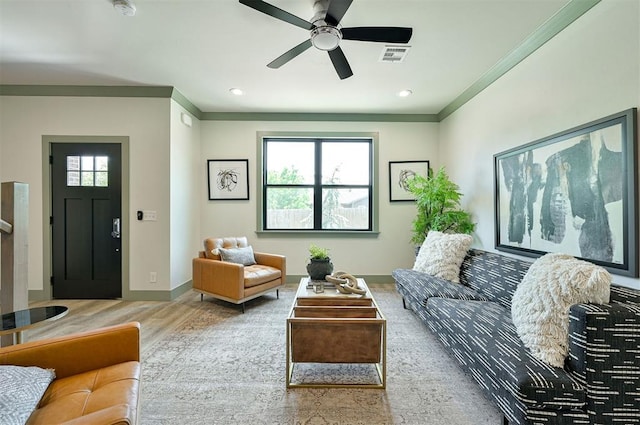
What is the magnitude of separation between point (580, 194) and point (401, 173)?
272 cm

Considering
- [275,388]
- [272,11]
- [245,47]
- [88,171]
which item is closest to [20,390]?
[275,388]

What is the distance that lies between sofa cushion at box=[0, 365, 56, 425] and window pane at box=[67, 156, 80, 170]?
351 centimetres

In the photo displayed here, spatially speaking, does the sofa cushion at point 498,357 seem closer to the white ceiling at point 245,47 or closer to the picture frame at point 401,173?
the white ceiling at point 245,47

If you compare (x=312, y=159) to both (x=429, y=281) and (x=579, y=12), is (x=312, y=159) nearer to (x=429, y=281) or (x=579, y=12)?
(x=429, y=281)

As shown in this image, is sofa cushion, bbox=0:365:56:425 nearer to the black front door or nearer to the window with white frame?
the black front door

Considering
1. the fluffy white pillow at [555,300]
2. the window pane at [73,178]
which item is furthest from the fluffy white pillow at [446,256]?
the window pane at [73,178]

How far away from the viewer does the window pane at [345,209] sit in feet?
16.1

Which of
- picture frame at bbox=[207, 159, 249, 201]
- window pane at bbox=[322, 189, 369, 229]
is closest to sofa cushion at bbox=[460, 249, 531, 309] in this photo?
window pane at bbox=[322, 189, 369, 229]

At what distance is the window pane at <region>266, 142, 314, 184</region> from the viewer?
4.89 meters

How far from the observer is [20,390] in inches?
42.2

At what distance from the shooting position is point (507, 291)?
241cm

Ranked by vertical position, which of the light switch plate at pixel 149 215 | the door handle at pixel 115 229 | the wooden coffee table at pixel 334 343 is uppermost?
the light switch plate at pixel 149 215

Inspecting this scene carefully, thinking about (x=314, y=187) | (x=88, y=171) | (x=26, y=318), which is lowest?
(x=26, y=318)

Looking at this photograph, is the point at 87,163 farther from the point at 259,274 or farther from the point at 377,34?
the point at 377,34
